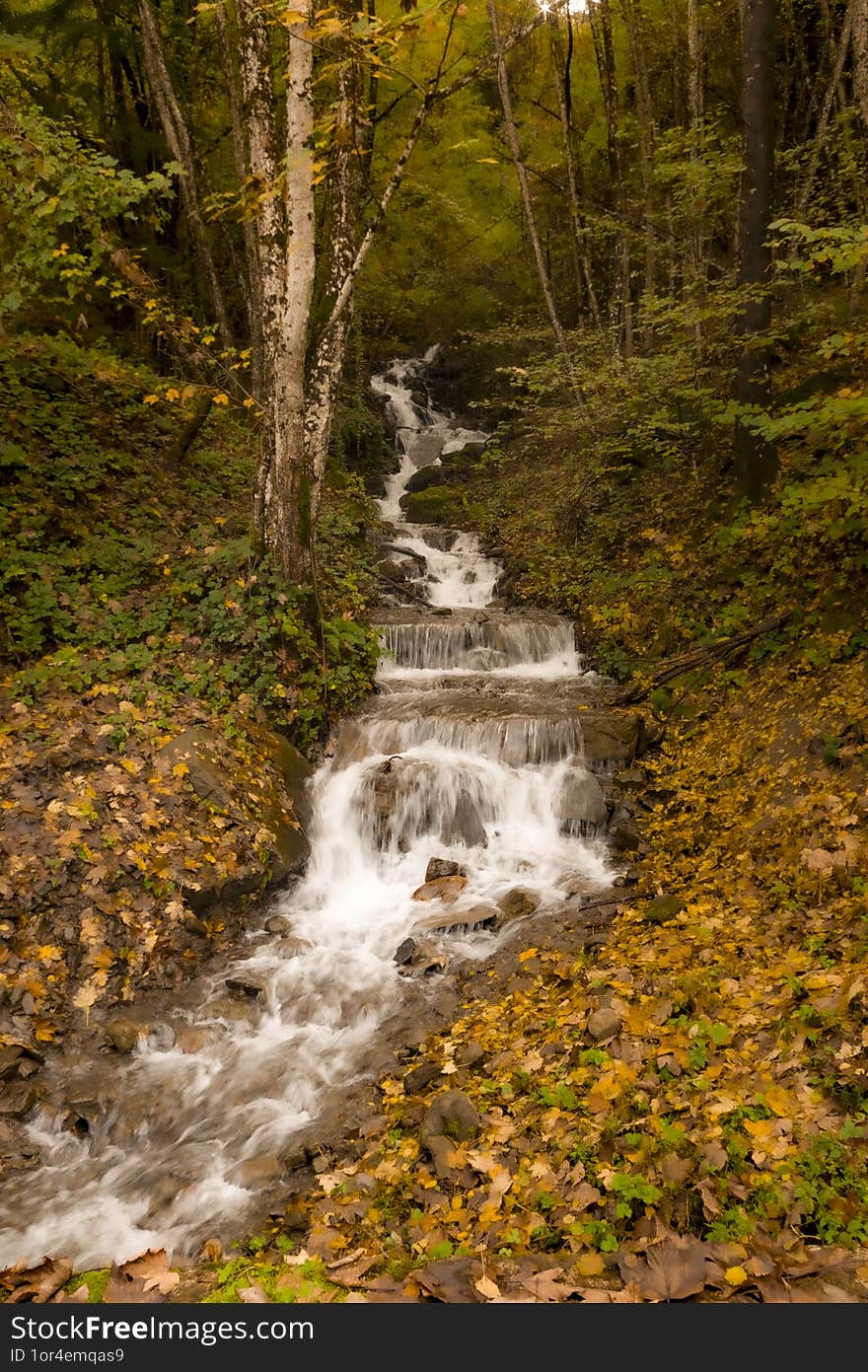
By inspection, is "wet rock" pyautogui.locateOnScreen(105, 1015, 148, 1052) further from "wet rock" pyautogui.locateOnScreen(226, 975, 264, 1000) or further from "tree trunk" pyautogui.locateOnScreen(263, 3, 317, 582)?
"tree trunk" pyautogui.locateOnScreen(263, 3, 317, 582)

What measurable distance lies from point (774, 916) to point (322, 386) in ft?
23.9

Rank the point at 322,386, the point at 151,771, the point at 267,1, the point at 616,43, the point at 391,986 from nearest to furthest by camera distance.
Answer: the point at 391,986, the point at 151,771, the point at 267,1, the point at 322,386, the point at 616,43

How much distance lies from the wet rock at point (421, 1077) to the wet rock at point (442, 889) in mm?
2521

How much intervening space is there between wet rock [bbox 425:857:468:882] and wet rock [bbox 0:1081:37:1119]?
393 centimetres

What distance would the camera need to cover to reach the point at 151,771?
22.0 ft

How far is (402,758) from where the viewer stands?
28.9ft

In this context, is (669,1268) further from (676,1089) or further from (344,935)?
(344,935)

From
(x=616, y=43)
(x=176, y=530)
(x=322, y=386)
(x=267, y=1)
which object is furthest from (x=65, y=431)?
(x=616, y=43)

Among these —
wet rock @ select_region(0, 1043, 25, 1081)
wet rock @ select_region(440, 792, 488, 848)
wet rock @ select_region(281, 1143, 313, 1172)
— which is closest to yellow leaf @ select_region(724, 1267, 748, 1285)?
wet rock @ select_region(281, 1143, 313, 1172)

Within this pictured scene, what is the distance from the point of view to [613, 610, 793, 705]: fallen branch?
25.3 ft

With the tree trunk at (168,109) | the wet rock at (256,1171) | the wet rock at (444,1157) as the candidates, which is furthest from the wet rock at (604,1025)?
the tree trunk at (168,109)

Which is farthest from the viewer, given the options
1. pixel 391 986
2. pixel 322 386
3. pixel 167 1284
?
pixel 322 386

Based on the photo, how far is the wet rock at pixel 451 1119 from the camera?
3850 millimetres
